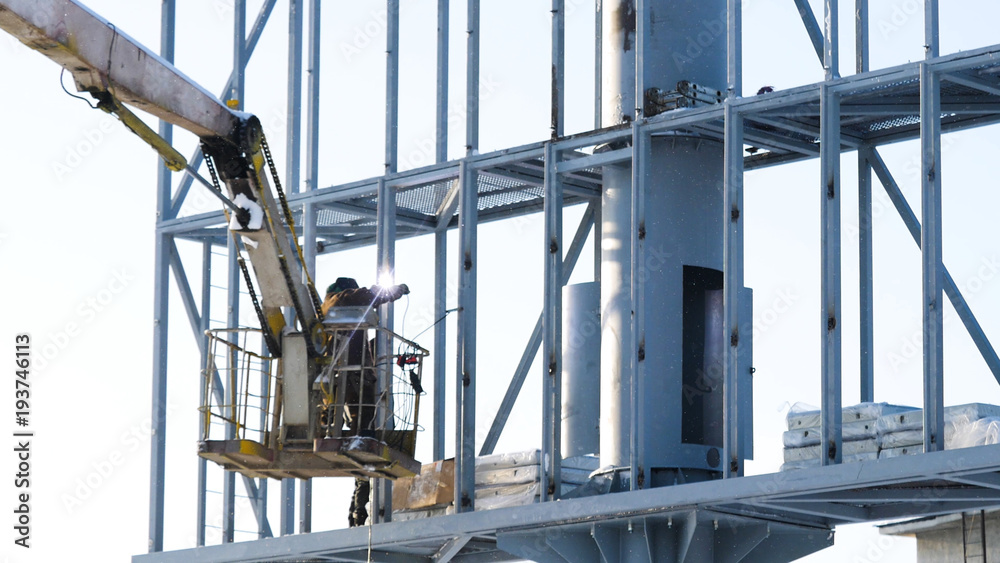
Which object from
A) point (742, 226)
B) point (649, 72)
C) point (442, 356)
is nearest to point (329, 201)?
point (442, 356)

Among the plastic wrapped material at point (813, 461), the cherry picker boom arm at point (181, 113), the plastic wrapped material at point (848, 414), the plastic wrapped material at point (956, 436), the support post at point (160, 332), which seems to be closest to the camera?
the plastic wrapped material at point (956, 436)

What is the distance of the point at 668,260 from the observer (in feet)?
80.6

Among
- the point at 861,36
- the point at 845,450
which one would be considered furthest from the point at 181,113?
the point at 845,450

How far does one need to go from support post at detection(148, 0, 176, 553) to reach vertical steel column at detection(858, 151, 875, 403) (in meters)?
10.9

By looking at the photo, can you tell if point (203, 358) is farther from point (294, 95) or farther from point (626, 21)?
point (626, 21)

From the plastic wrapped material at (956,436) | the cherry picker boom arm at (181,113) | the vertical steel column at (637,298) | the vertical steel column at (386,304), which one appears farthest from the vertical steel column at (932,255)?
the cherry picker boom arm at (181,113)

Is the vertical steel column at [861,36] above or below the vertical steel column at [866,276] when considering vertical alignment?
above

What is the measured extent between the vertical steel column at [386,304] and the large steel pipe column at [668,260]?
9.97 feet

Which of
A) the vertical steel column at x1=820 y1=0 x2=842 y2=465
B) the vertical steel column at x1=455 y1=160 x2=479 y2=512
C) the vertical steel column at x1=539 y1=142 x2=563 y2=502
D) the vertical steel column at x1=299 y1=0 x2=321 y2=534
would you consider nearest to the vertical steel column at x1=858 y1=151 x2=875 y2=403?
the vertical steel column at x1=820 y1=0 x2=842 y2=465

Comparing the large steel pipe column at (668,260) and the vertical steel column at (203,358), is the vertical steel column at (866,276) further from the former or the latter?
the vertical steel column at (203,358)

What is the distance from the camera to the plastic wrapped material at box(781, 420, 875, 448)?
22016 mm

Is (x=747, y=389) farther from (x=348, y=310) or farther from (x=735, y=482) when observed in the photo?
(x=348, y=310)

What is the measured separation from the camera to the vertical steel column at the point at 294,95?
28578 millimetres

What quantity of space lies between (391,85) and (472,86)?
175 cm
